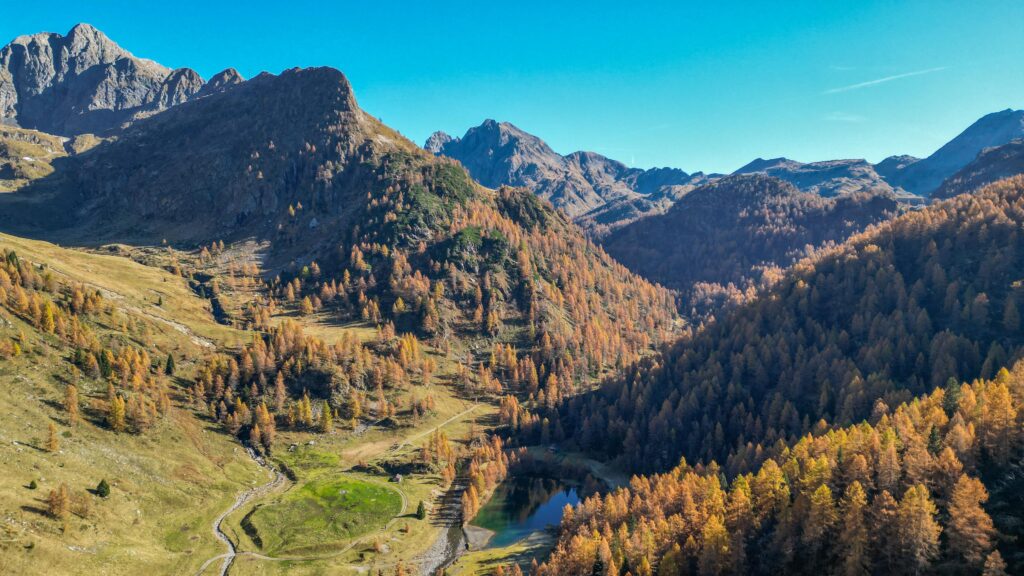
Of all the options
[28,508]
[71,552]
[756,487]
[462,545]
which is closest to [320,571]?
[462,545]

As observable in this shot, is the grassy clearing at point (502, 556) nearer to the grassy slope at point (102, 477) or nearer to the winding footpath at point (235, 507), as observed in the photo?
the winding footpath at point (235, 507)

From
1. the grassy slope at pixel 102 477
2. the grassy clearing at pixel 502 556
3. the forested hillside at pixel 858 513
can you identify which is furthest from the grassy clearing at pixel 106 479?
the forested hillside at pixel 858 513

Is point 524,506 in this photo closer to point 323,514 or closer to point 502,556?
point 502,556

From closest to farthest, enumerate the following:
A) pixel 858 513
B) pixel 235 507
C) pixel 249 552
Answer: pixel 858 513 → pixel 249 552 → pixel 235 507

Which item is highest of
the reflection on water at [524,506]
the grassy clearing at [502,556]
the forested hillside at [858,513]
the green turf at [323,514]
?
the forested hillside at [858,513]

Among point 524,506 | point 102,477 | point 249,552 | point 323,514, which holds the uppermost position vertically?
point 102,477

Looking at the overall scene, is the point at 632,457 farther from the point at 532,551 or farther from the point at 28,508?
the point at 28,508

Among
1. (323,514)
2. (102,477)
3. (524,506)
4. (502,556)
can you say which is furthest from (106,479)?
(524,506)
